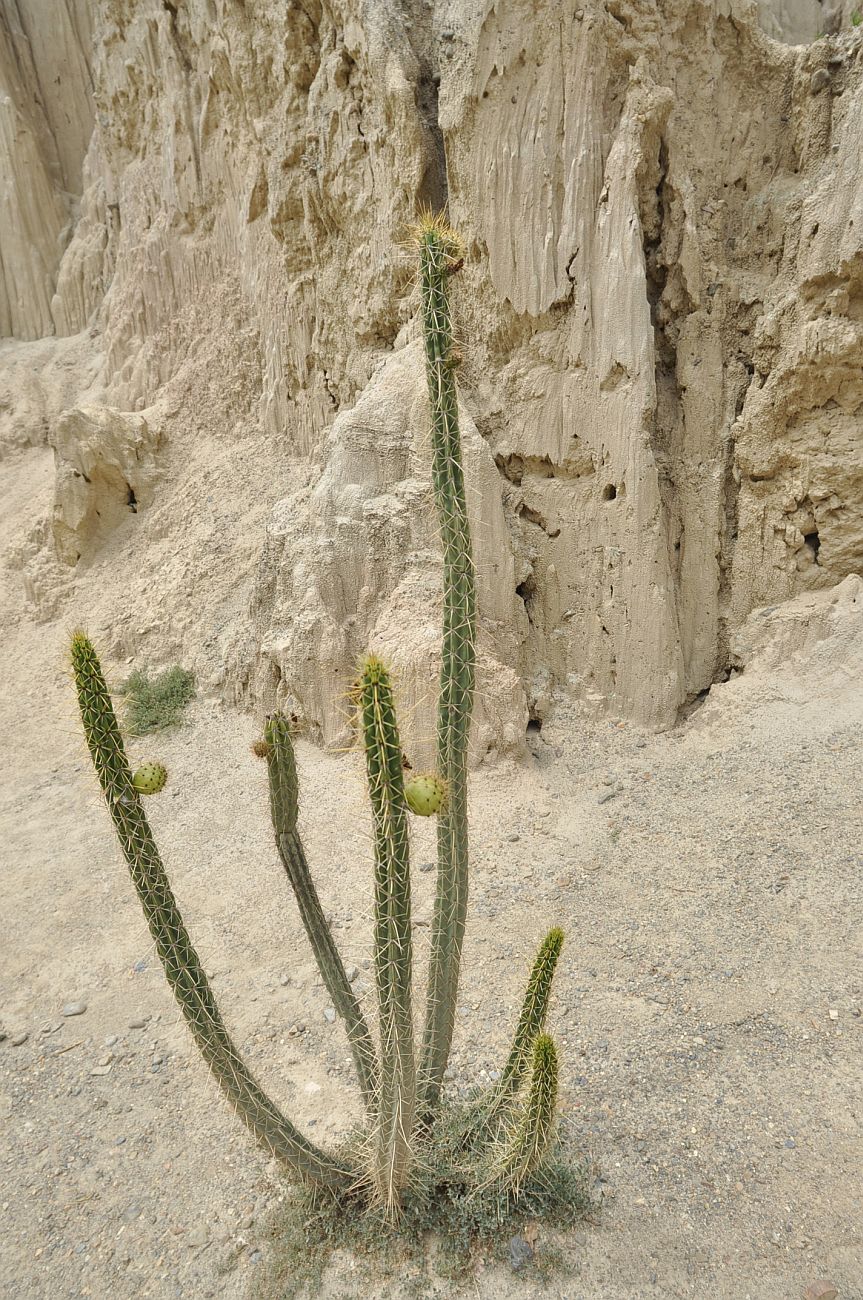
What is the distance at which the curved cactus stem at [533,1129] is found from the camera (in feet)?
8.79

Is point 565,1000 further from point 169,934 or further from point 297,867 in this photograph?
point 169,934

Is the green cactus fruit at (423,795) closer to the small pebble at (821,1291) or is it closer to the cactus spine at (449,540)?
the cactus spine at (449,540)

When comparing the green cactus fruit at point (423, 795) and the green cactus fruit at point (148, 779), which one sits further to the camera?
the green cactus fruit at point (148, 779)

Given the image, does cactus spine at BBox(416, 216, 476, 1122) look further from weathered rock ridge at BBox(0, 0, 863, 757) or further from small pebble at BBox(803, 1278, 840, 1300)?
weathered rock ridge at BBox(0, 0, 863, 757)

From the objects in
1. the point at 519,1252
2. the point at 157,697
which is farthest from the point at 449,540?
the point at 157,697

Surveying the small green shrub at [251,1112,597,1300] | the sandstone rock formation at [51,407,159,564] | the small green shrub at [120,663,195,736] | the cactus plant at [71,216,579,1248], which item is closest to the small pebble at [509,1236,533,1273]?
the small green shrub at [251,1112,597,1300]

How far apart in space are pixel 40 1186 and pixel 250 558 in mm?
7199

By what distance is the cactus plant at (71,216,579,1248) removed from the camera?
2.40 m

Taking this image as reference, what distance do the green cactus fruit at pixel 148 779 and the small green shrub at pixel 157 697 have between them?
19.4ft

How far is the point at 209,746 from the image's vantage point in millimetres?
7859

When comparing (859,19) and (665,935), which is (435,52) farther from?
(665,935)

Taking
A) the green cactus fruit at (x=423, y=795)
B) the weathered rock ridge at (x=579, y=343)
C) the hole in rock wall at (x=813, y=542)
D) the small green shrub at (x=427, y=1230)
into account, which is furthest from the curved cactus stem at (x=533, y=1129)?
the hole in rock wall at (x=813, y=542)

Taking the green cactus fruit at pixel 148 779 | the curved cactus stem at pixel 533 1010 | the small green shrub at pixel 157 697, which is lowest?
the small green shrub at pixel 157 697

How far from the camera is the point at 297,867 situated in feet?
9.73
